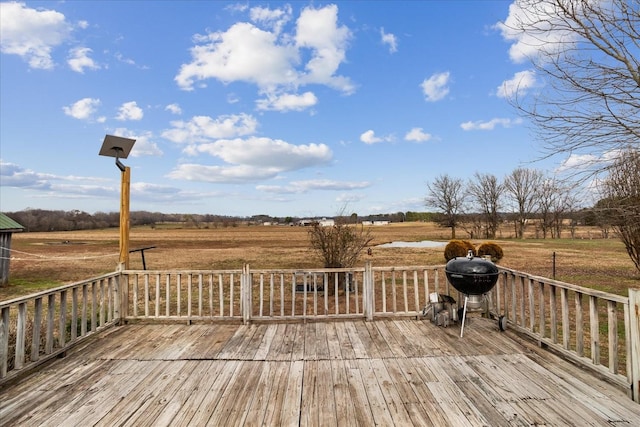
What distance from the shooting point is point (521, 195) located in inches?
1287

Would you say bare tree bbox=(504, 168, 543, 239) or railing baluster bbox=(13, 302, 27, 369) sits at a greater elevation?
bare tree bbox=(504, 168, 543, 239)

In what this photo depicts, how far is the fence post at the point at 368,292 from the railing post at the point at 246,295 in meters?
1.63

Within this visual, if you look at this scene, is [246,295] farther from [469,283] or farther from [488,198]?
[488,198]

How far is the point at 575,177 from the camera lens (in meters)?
4.37

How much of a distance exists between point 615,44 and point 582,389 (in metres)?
4.47

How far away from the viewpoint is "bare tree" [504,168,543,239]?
3188cm

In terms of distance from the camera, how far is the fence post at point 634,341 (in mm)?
2314

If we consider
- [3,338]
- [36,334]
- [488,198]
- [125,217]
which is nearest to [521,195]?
[488,198]

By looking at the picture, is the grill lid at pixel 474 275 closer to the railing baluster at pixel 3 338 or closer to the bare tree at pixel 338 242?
the railing baluster at pixel 3 338

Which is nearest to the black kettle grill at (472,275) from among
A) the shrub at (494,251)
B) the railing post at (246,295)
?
the railing post at (246,295)

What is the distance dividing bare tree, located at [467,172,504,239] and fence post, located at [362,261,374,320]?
33.5 m

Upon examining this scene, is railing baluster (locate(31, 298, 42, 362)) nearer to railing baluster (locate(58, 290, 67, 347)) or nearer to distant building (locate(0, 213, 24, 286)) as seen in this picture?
railing baluster (locate(58, 290, 67, 347))

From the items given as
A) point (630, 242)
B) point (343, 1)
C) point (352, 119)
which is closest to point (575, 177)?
point (343, 1)

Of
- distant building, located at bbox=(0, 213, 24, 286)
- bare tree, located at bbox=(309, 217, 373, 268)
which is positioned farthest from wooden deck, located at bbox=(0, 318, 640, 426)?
distant building, located at bbox=(0, 213, 24, 286)
